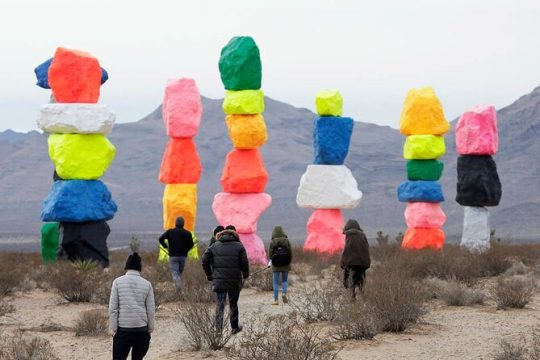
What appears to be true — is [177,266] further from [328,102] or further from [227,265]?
[328,102]

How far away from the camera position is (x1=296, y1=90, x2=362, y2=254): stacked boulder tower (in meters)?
26.2

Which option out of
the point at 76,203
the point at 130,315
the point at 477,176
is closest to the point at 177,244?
the point at 76,203

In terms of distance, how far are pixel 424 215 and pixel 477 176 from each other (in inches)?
85.7

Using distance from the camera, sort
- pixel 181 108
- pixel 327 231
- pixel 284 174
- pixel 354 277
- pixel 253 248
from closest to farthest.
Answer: pixel 354 277
pixel 253 248
pixel 181 108
pixel 327 231
pixel 284 174

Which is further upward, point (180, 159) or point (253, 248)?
point (180, 159)

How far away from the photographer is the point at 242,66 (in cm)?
2397

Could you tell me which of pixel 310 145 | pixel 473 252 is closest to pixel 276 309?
pixel 473 252

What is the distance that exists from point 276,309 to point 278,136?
107970 mm

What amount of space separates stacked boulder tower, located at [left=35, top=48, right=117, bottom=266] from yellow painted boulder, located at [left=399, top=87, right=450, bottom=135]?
32.2ft

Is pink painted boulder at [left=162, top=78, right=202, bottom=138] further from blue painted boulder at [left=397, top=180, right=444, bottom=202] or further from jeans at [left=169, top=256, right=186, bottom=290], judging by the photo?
jeans at [left=169, top=256, right=186, bottom=290]

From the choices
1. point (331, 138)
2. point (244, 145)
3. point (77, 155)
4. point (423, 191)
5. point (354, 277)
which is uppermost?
point (331, 138)

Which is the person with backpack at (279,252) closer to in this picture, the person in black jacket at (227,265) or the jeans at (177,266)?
the jeans at (177,266)

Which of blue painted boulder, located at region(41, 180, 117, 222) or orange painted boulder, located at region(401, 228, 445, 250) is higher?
blue painted boulder, located at region(41, 180, 117, 222)

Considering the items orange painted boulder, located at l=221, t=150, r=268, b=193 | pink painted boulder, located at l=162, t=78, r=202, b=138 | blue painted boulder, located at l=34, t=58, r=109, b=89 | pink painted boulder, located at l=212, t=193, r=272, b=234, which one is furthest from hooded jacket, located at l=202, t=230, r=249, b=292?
blue painted boulder, located at l=34, t=58, r=109, b=89
